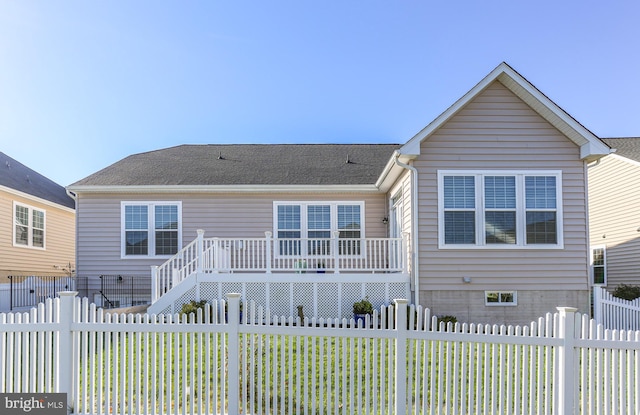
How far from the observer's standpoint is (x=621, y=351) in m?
4.73

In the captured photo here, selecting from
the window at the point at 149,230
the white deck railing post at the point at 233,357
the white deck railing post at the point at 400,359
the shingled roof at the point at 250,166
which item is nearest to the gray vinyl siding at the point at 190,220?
the window at the point at 149,230

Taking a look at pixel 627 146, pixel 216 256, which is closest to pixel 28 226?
pixel 216 256

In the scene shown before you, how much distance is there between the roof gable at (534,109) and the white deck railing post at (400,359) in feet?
19.7

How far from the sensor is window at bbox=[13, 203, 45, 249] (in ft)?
51.9

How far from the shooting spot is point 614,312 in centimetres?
1039

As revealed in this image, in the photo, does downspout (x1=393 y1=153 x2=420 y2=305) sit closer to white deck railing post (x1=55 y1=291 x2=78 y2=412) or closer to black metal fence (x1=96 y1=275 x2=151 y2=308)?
white deck railing post (x1=55 y1=291 x2=78 y2=412)

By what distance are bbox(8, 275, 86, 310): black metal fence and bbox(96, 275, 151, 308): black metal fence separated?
0.71 metres

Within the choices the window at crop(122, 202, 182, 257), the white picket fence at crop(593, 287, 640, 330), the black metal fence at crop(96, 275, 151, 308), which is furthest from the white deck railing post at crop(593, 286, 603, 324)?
the black metal fence at crop(96, 275, 151, 308)

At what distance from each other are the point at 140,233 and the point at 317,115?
9664 millimetres

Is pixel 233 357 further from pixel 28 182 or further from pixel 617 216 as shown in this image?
pixel 28 182

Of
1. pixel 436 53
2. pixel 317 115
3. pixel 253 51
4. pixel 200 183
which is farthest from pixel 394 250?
pixel 317 115

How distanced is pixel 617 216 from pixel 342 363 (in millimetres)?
14900

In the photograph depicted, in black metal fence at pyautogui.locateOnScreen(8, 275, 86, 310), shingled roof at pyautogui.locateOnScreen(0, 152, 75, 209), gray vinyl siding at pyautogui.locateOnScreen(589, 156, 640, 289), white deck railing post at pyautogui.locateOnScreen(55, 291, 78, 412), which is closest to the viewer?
white deck railing post at pyautogui.locateOnScreen(55, 291, 78, 412)

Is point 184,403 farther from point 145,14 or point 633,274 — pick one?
point 633,274
